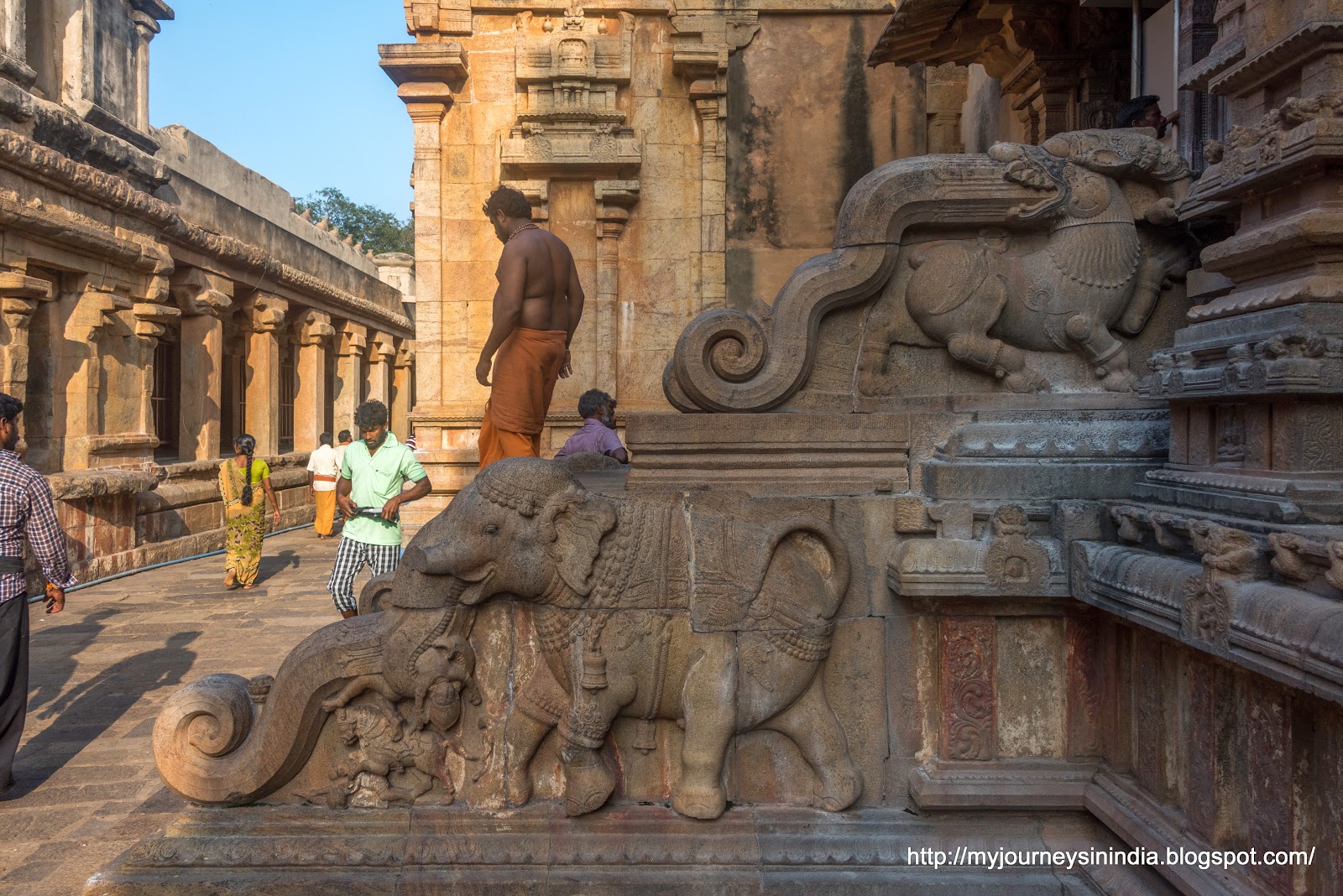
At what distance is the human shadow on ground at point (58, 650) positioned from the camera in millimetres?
6207

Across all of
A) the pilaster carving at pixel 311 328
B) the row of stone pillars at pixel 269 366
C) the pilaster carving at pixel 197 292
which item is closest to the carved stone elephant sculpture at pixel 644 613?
the pilaster carving at pixel 197 292

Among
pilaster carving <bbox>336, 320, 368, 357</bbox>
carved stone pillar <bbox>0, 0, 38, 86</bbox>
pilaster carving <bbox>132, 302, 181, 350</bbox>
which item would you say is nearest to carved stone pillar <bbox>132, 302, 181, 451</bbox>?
pilaster carving <bbox>132, 302, 181, 350</bbox>

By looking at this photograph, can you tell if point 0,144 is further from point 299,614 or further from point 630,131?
point 630,131

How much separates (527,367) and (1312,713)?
410 cm

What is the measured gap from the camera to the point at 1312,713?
2277mm

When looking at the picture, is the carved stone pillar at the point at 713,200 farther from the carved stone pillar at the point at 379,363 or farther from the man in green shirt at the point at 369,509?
the carved stone pillar at the point at 379,363

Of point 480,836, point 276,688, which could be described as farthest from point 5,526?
point 480,836

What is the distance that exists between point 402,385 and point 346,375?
201 inches

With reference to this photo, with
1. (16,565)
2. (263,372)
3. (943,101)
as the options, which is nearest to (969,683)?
(16,565)

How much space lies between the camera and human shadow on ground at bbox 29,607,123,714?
6.21 meters

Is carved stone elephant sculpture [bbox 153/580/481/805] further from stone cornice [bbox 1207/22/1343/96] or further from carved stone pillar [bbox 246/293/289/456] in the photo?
carved stone pillar [bbox 246/293/289/456]

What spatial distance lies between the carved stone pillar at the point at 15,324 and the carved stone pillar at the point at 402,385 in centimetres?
1453

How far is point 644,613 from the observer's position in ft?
10.2

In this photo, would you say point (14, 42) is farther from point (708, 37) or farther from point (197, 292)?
point (708, 37)
